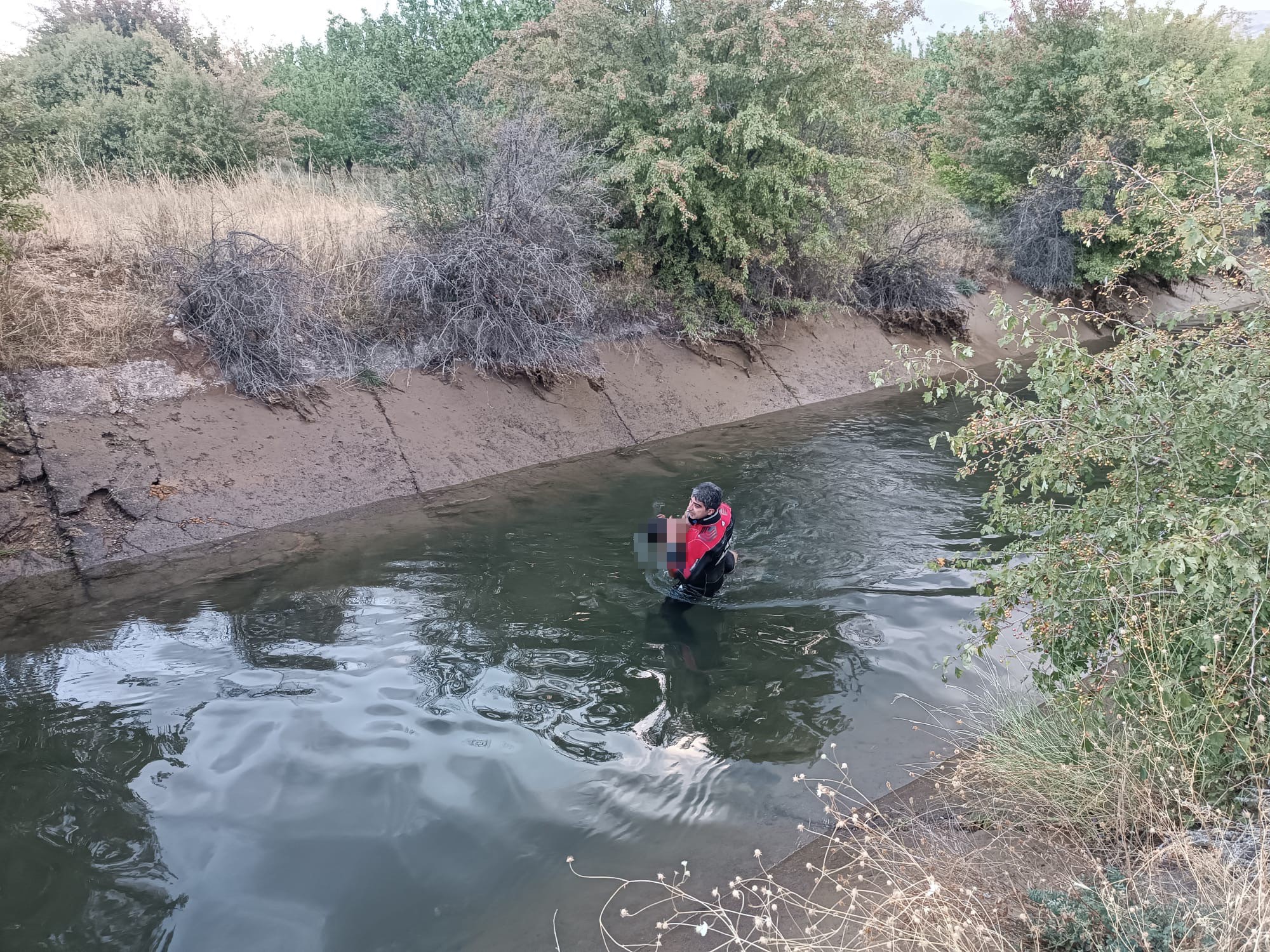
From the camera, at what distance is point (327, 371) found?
10633mm

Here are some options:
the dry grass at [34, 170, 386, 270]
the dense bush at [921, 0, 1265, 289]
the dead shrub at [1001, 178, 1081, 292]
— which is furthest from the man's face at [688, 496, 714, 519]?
the dead shrub at [1001, 178, 1081, 292]

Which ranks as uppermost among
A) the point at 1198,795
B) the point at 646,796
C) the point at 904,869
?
the point at 1198,795

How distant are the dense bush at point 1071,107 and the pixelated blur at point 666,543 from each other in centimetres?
1425

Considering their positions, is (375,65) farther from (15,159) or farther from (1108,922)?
(1108,922)

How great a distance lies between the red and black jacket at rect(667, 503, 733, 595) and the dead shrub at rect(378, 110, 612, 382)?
5389mm

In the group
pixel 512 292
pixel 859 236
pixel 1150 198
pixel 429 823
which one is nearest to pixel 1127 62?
pixel 859 236

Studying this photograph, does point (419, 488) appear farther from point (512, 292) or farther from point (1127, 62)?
point (1127, 62)

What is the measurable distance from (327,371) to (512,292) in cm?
259

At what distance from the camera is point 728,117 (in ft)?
43.4

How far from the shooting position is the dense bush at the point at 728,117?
40.5 feet

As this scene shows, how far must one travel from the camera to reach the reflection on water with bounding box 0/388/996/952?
13.5 ft

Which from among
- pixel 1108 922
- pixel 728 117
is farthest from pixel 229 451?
pixel 1108 922

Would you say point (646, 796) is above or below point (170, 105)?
below

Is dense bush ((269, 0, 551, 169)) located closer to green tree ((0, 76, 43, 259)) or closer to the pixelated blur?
green tree ((0, 76, 43, 259))
